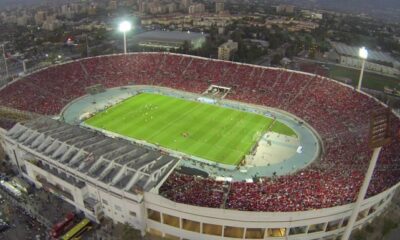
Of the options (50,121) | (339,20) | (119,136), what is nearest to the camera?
(50,121)

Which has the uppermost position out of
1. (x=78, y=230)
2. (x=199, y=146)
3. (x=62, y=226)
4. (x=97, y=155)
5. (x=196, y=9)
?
(x=196, y=9)

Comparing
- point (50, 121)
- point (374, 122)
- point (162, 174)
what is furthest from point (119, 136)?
point (374, 122)

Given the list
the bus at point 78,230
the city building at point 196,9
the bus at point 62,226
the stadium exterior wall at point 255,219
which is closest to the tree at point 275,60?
the stadium exterior wall at point 255,219

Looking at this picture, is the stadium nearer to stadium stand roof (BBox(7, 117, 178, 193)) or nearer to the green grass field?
stadium stand roof (BBox(7, 117, 178, 193))

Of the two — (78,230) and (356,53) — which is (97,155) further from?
(356,53)

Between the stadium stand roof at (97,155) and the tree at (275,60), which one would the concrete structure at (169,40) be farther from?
the stadium stand roof at (97,155)

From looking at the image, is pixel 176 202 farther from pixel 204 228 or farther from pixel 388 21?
pixel 388 21

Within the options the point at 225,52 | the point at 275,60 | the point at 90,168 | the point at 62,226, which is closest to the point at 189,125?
the point at 90,168
